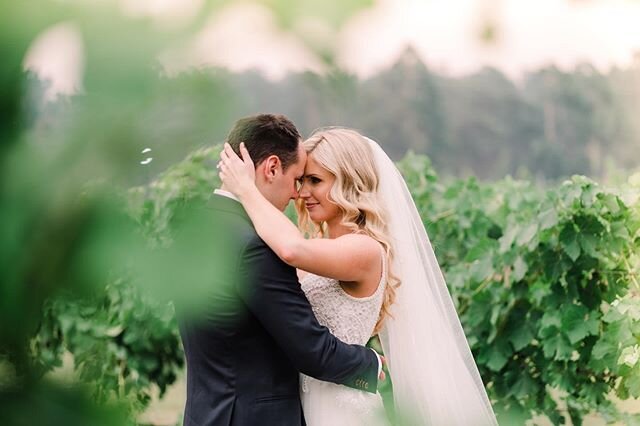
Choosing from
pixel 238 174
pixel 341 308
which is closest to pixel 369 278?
pixel 341 308

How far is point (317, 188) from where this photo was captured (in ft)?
9.53

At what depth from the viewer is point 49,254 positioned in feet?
1.88

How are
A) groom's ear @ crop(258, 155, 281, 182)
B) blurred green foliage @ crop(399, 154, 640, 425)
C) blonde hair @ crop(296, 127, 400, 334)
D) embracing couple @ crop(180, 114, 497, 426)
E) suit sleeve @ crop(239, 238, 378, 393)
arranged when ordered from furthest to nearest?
blurred green foliage @ crop(399, 154, 640, 425)
blonde hair @ crop(296, 127, 400, 334)
groom's ear @ crop(258, 155, 281, 182)
embracing couple @ crop(180, 114, 497, 426)
suit sleeve @ crop(239, 238, 378, 393)

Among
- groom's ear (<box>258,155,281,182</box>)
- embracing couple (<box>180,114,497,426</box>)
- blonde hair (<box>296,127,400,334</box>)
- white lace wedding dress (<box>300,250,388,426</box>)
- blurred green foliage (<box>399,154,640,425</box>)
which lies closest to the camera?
embracing couple (<box>180,114,497,426</box>)

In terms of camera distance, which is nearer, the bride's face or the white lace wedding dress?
the white lace wedding dress

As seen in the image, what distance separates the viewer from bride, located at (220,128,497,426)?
8.50ft

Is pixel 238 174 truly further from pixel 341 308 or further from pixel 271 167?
pixel 341 308

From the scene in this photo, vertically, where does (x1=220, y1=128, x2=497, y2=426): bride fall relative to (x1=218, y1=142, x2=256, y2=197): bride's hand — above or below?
below

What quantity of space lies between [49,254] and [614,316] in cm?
402

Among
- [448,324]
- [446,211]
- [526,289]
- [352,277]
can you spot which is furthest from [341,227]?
[446,211]

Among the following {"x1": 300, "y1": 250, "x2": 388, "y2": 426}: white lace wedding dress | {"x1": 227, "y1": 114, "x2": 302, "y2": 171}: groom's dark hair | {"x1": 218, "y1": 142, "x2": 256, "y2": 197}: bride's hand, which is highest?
{"x1": 227, "y1": 114, "x2": 302, "y2": 171}: groom's dark hair

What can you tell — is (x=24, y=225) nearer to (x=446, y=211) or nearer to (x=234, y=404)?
(x=234, y=404)

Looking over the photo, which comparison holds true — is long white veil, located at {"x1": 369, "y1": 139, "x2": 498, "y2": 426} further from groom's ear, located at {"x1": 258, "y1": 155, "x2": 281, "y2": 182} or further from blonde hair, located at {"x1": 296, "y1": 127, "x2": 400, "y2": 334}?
groom's ear, located at {"x1": 258, "y1": 155, "x2": 281, "y2": 182}

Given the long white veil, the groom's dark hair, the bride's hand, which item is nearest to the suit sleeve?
the bride's hand
